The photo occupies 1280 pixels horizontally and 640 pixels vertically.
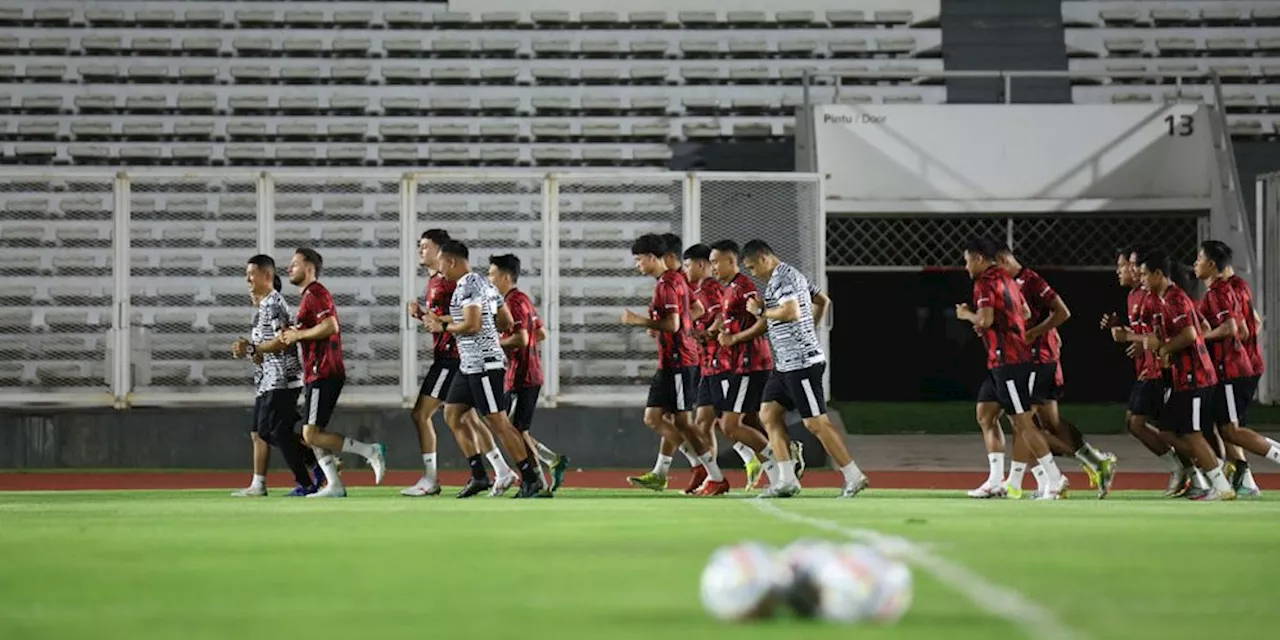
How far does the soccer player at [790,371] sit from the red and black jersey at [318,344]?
3257 mm

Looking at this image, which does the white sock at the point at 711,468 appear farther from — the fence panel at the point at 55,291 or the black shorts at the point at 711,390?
the fence panel at the point at 55,291

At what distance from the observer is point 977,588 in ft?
22.6

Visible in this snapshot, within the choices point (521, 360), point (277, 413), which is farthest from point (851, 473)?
point (277, 413)

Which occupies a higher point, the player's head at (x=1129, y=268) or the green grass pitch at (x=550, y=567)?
the player's head at (x=1129, y=268)

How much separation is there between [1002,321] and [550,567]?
25.6ft

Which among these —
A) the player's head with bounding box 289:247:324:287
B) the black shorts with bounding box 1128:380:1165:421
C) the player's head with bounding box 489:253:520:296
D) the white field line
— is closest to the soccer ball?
the white field line

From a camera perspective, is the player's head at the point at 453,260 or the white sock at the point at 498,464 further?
the white sock at the point at 498,464

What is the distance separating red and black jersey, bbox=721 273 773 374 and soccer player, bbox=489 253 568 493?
5.29 feet

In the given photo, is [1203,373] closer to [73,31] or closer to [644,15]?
[644,15]

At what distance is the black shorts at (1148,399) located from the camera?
15680 mm

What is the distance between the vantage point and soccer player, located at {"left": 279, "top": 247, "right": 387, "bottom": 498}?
15.2 metres

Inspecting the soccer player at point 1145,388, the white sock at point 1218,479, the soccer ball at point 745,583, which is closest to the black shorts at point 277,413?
the soccer player at point 1145,388

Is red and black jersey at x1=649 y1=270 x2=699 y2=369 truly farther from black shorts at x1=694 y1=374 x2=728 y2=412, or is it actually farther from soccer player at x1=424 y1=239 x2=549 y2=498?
soccer player at x1=424 y1=239 x2=549 y2=498

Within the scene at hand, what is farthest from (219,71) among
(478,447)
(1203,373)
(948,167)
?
(1203,373)
